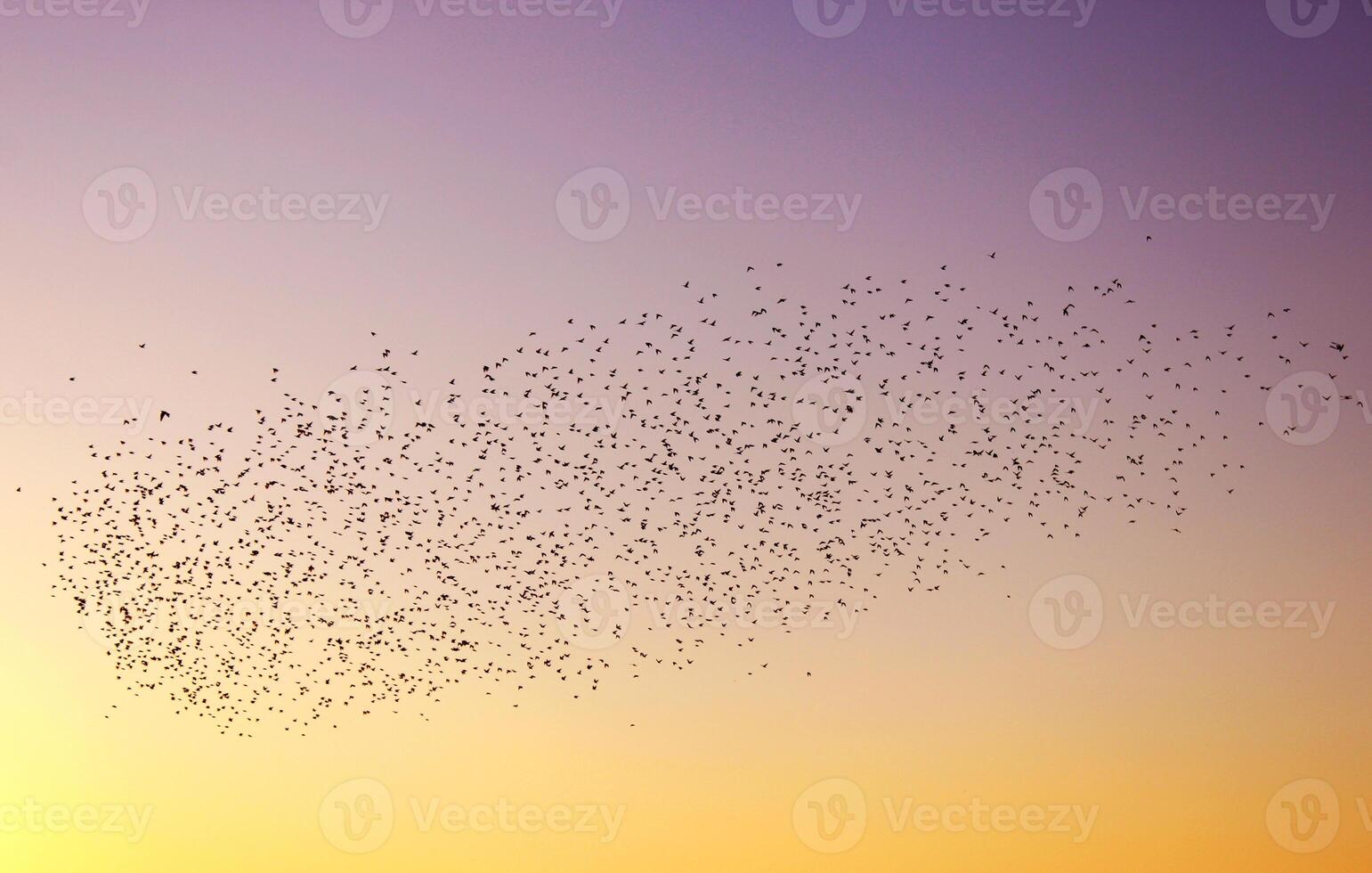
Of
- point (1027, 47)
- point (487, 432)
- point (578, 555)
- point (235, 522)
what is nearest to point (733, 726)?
point (578, 555)

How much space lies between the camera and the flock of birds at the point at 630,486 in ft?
14.8

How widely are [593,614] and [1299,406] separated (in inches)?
123

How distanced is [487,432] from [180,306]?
1406 mm

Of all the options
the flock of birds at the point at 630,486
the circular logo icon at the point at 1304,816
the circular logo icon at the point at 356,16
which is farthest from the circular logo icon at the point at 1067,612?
the circular logo icon at the point at 356,16

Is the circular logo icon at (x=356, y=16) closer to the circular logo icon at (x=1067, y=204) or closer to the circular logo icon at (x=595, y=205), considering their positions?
the circular logo icon at (x=595, y=205)

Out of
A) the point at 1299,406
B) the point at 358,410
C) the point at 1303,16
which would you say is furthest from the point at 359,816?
the point at 1303,16

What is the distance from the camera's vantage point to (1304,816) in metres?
4.50

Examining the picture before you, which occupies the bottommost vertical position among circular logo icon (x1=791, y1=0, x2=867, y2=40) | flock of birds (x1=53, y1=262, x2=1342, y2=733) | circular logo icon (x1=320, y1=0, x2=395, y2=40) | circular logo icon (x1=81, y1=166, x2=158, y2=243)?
flock of birds (x1=53, y1=262, x2=1342, y2=733)

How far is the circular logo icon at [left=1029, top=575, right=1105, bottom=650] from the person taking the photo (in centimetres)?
452

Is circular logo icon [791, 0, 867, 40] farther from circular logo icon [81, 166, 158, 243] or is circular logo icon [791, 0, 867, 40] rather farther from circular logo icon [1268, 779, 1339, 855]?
circular logo icon [1268, 779, 1339, 855]

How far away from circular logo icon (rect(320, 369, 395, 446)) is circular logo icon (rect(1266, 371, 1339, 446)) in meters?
3.73

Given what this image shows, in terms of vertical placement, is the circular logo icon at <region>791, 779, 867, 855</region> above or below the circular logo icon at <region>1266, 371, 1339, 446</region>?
below

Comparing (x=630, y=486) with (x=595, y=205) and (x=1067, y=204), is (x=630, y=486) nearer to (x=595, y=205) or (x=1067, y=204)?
(x=595, y=205)

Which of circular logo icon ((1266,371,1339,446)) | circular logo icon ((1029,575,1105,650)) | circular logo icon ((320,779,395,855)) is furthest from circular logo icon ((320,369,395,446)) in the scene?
circular logo icon ((1266,371,1339,446))
